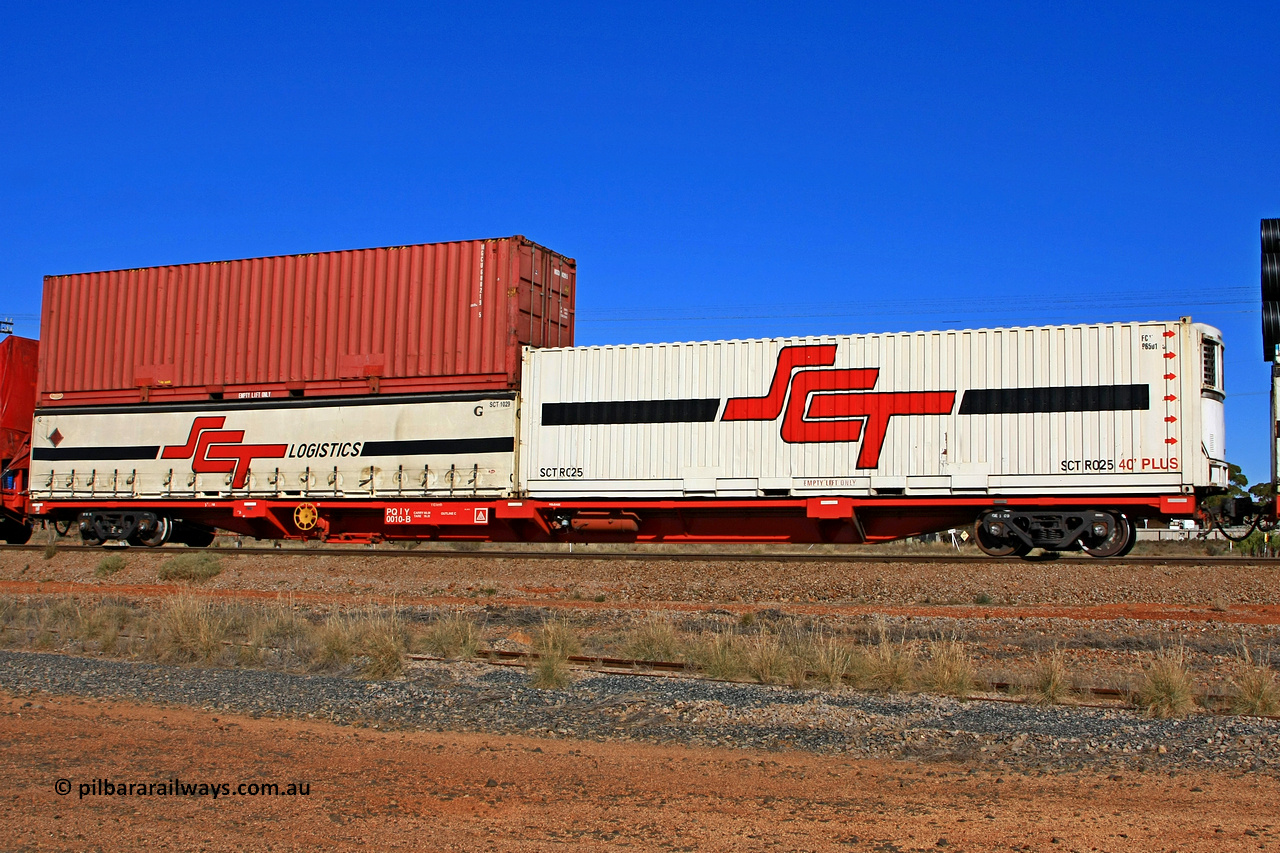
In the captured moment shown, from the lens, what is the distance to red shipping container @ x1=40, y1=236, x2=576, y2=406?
18219mm

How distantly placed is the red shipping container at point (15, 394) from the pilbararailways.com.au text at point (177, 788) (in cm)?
1870

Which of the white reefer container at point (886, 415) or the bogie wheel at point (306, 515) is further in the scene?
the bogie wheel at point (306, 515)

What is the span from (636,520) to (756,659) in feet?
27.4

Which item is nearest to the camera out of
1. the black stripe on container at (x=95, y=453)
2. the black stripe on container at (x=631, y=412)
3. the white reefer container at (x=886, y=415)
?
the white reefer container at (x=886, y=415)

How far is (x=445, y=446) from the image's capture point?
18.1 meters

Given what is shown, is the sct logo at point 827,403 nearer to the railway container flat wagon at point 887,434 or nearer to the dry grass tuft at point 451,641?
the railway container flat wagon at point 887,434

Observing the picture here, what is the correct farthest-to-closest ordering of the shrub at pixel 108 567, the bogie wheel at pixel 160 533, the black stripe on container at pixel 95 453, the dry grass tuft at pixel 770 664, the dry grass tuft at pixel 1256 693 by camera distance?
the bogie wheel at pixel 160 533 → the black stripe on container at pixel 95 453 → the shrub at pixel 108 567 → the dry grass tuft at pixel 770 664 → the dry grass tuft at pixel 1256 693

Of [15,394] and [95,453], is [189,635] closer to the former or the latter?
[95,453]

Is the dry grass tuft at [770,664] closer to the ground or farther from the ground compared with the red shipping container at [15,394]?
closer to the ground

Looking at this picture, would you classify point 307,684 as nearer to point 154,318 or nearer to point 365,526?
point 365,526

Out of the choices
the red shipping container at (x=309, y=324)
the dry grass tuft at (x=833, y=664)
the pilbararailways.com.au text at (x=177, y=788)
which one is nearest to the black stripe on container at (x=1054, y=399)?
the dry grass tuft at (x=833, y=664)

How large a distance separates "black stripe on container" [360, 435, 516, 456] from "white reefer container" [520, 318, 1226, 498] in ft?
1.15

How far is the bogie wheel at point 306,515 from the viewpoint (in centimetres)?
1891

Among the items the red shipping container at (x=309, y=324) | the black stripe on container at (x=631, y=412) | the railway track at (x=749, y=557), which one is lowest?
the railway track at (x=749, y=557)
